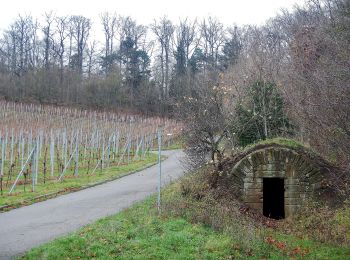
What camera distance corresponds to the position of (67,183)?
19688 mm

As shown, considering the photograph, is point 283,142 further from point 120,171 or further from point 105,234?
point 120,171

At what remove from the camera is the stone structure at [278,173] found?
14.9 meters

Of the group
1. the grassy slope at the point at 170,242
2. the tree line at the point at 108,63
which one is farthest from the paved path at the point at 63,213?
the tree line at the point at 108,63

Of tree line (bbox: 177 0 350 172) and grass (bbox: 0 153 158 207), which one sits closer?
tree line (bbox: 177 0 350 172)

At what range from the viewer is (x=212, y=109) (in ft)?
58.0

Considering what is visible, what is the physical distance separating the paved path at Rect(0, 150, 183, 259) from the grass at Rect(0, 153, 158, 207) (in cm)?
66

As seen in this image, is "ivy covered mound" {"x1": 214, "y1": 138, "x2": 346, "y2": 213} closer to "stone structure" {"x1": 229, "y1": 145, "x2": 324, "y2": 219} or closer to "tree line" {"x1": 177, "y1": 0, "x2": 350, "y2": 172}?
"stone structure" {"x1": 229, "y1": 145, "x2": 324, "y2": 219}

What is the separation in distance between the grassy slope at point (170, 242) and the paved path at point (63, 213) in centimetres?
81

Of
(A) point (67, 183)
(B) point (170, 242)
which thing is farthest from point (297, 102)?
(A) point (67, 183)

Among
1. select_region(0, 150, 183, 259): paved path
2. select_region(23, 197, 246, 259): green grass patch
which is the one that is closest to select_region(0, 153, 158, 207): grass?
select_region(0, 150, 183, 259): paved path

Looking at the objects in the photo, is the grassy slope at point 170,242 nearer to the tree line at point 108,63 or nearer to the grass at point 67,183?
the grass at point 67,183

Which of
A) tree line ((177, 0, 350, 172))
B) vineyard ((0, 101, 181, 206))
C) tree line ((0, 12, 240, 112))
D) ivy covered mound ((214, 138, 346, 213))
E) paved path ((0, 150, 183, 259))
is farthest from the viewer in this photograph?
tree line ((0, 12, 240, 112))

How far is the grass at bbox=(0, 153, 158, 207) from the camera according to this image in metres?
15.7

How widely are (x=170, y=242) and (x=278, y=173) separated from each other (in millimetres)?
6987
